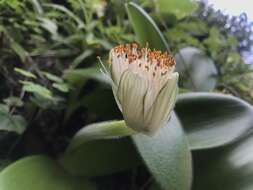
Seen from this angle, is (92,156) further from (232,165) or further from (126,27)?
(126,27)

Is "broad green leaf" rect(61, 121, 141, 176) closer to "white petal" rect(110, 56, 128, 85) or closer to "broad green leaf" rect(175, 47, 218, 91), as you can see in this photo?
"white petal" rect(110, 56, 128, 85)

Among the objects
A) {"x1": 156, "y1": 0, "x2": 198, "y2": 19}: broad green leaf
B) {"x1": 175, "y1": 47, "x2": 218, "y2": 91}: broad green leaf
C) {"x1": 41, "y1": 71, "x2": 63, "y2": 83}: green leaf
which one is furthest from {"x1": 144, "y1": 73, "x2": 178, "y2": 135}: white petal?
{"x1": 156, "y1": 0, "x2": 198, "y2": 19}: broad green leaf

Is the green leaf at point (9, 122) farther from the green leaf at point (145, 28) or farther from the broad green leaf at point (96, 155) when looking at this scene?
the green leaf at point (145, 28)

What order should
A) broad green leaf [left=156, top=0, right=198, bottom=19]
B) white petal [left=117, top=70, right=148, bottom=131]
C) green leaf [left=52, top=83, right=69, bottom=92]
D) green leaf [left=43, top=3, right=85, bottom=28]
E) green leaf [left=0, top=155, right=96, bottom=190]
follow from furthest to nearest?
broad green leaf [left=156, top=0, right=198, bottom=19] → green leaf [left=43, top=3, right=85, bottom=28] → green leaf [left=52, top=83, right=69, bottom=92] → green leaf [left=0, top=155, right=96, bottom=190] → white petal [left=117, top=70, right=148, bottom=131]

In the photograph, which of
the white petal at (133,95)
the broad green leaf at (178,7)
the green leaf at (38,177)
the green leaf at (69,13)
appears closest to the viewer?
the white petal at (133,95)

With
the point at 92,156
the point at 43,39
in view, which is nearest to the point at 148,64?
the point at 92,156

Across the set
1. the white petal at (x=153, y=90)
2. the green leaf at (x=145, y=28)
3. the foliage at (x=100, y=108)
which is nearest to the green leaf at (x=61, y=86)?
the foliage at (x=100, y=108)

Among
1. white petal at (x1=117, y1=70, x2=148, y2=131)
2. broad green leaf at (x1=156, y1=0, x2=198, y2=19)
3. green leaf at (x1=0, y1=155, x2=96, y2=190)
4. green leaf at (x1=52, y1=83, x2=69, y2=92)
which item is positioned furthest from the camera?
broad green leaf at (x1=156, y1=0, x2=198, y2=19)
